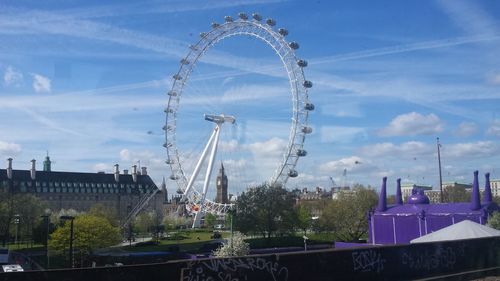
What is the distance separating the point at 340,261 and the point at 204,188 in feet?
251

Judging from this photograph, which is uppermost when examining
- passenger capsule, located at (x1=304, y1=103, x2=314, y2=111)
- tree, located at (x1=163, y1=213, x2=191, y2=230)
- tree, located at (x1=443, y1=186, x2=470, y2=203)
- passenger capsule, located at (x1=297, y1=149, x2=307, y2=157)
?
passenger capsule, located at (x1=304, y1=103, x2=314, y2=111)

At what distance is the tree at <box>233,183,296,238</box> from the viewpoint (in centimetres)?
7844

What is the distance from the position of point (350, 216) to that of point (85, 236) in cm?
3653

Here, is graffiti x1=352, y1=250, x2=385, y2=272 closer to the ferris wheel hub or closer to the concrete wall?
the concrete wall

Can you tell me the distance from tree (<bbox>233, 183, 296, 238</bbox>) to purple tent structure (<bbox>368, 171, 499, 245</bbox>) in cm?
1753

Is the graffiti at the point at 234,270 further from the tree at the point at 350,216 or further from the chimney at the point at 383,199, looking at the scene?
the tree at the point at 350,216

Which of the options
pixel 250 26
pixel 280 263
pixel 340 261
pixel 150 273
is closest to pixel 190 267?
pixel 150 273

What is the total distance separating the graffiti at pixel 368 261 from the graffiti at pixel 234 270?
10.3 feet

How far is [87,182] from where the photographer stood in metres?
160

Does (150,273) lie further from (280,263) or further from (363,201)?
(363,201)

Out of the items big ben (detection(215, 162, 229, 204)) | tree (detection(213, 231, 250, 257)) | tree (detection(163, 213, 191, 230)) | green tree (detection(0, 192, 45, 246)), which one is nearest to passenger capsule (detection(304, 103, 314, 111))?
tree (detection(213, 231, 250, 257))

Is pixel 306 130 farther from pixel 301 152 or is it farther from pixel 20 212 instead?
pixel 20 212

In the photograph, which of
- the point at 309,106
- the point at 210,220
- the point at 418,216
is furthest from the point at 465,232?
the point at 210,220

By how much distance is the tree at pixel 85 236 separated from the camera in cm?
6272
